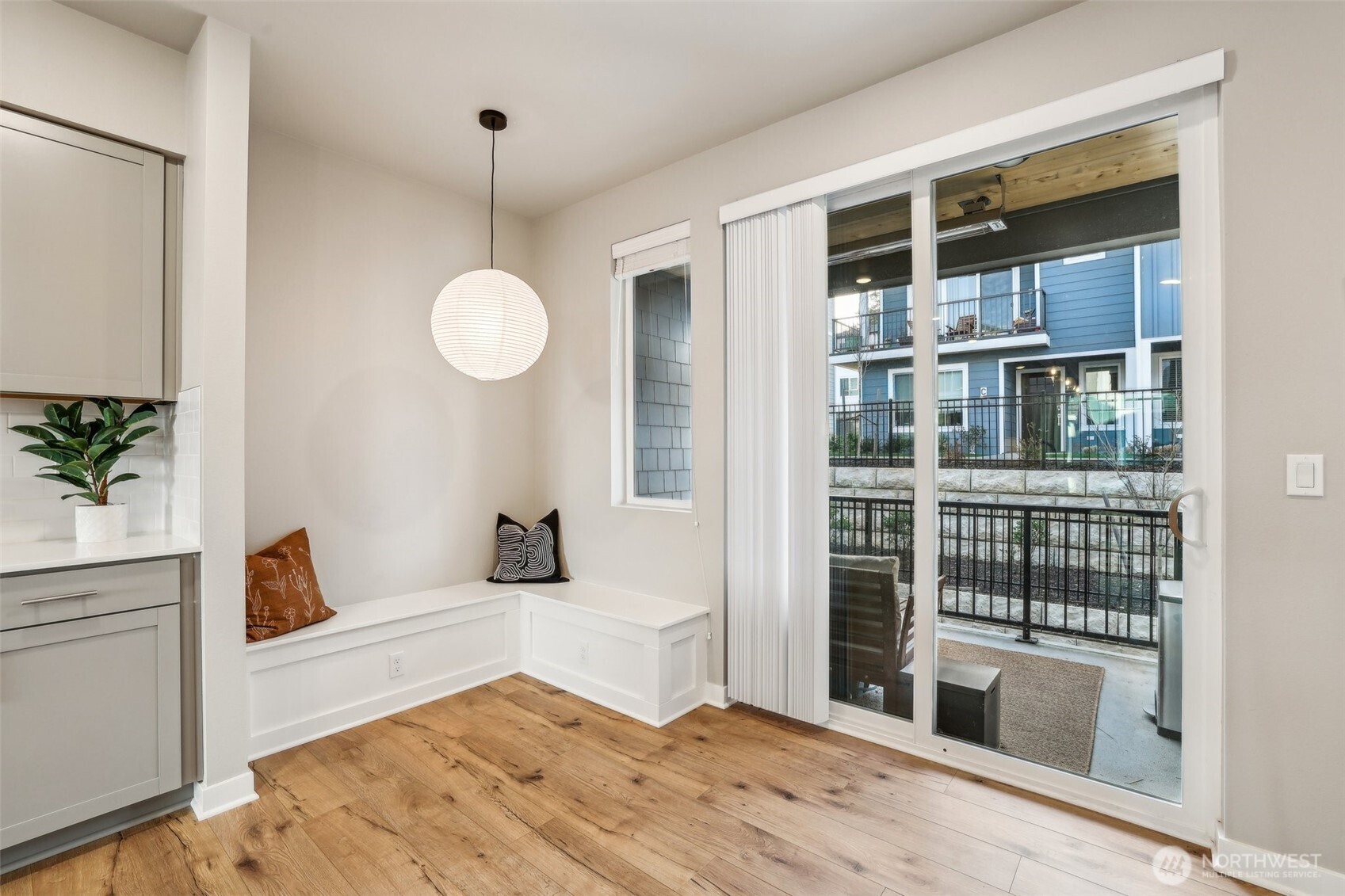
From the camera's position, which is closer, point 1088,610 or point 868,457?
point 1088,610

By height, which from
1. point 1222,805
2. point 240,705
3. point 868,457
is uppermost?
point 868,457

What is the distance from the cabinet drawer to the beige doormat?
9.57 feet

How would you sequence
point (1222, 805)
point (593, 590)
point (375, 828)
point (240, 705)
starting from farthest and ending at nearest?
1. point (593, 590)
2. point (240, 705)
3. point (375, 828)
4. point (1222, 805)

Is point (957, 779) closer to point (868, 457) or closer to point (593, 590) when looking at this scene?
point (868, 457)

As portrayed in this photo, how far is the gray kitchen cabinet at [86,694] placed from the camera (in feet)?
6.04

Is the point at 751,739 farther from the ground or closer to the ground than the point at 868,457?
closer to the ground

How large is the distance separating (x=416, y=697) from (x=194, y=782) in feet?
3.15

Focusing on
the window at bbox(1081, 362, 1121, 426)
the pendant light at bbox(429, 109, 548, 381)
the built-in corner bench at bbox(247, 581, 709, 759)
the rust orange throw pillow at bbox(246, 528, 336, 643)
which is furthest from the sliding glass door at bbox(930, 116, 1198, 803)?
the rust orange throw pillow at bbox(246, 528, 336, 643)

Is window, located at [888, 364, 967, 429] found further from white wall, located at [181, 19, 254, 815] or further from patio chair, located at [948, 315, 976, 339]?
white wall, located at [181, 19, 254, 815]

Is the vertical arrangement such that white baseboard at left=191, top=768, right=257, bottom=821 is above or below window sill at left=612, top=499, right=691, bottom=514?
below

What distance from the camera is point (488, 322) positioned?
268 centimetres

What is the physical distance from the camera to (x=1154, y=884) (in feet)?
5.86

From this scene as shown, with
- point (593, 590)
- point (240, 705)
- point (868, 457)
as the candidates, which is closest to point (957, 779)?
point (868, 457)

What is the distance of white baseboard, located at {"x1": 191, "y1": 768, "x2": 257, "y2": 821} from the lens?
2146mm
